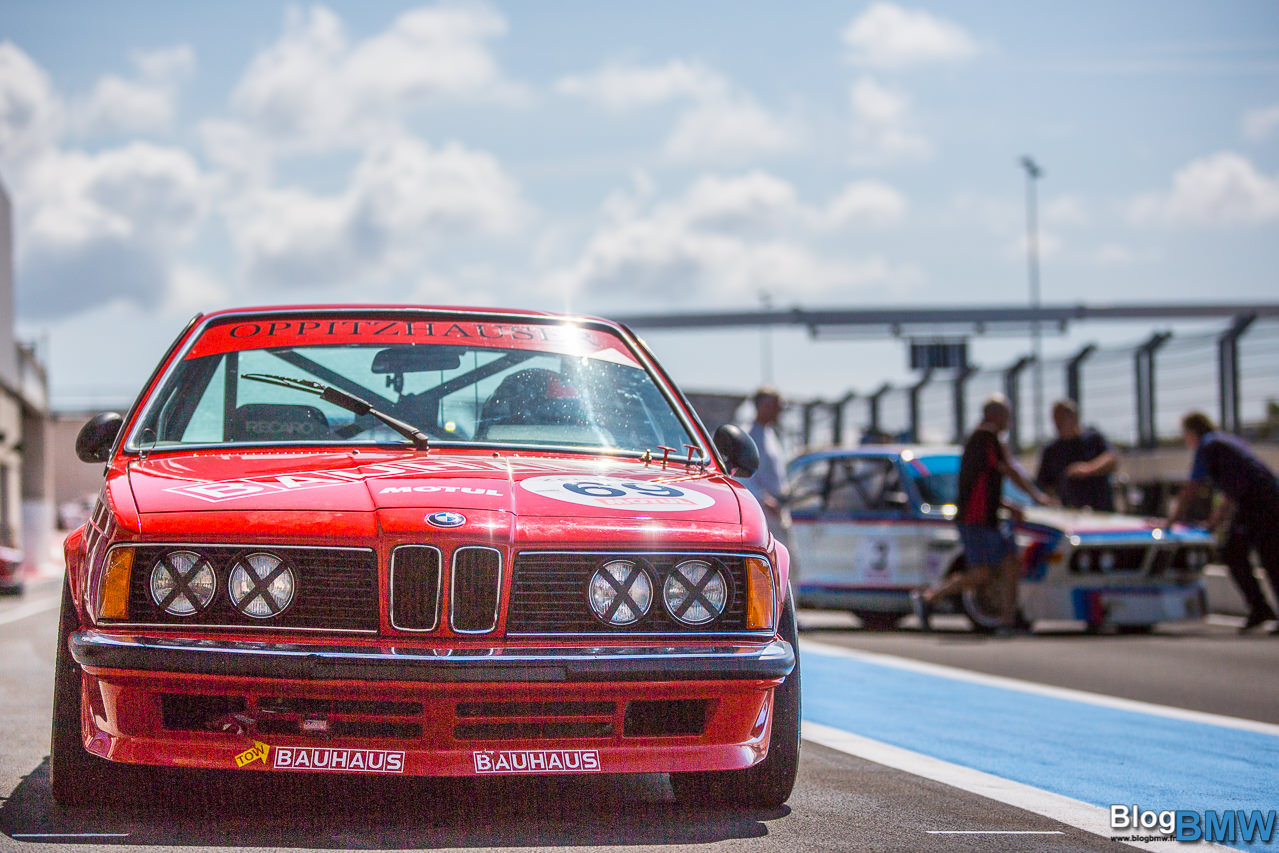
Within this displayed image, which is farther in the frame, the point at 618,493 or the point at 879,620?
the point at 879,620

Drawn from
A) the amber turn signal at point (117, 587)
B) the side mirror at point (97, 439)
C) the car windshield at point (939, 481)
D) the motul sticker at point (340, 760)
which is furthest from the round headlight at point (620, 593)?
the car windshield at point (939, 481)

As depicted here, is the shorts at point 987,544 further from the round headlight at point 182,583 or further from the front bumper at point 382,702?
the round headlight at point 182,583

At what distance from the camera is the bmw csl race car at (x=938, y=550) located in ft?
38.5

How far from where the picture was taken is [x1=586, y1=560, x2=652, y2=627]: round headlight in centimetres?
419

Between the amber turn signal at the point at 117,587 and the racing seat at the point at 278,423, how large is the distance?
3.41 ft

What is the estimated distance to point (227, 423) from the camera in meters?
5.21

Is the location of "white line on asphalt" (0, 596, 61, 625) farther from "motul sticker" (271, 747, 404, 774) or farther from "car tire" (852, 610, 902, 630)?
"motul sticker" (271, 747, 404, 774)

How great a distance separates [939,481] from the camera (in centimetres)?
1303

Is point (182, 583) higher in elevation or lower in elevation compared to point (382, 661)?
higher

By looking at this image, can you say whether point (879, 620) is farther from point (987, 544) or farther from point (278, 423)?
point (278, 423)

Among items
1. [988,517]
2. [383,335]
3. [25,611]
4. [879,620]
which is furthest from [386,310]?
[25,611]

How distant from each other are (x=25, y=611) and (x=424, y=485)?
13.5 m

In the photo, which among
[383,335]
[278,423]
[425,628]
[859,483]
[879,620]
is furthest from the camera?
[879,620]

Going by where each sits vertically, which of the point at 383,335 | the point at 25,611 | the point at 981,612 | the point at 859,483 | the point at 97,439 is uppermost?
the point at 383,335
